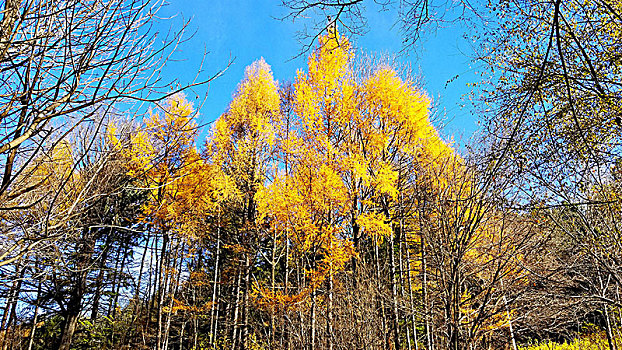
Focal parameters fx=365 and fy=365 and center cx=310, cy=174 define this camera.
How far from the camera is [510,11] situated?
5.54 meters

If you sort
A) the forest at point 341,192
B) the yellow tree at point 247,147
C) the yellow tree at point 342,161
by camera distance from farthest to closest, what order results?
the yellow tree at point 247,147
the yellow tree at point 342,161
the forest at point 341,192

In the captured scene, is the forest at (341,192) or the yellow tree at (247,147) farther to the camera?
the yellow tree at (247,147)

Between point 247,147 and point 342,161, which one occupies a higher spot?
point 247,147

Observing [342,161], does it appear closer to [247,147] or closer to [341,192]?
[341,192]

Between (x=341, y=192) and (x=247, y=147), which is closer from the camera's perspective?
(x=341, y=192)

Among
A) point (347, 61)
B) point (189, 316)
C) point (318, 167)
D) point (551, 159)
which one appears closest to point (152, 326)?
point (189, 316)

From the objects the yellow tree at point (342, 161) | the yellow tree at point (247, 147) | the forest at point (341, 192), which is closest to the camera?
the forest at point (341, 192)

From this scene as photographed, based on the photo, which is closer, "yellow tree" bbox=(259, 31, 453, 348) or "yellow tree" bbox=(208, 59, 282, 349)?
"yellow tree" bbox=(259, 31, 453, 348)

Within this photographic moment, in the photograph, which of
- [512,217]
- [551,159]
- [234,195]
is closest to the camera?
[551,159]

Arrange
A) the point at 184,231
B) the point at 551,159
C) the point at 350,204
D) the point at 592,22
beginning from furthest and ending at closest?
1. the point at 184,231
2. the point at 350,204
3. the point at 551,159
4. the point at 592,22

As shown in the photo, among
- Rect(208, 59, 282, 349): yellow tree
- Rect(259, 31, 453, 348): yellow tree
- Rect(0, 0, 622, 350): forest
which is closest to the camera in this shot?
Rect(0, 0, 622, 350): forest

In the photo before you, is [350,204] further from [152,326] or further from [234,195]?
[152,326]

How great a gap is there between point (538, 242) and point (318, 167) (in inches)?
203

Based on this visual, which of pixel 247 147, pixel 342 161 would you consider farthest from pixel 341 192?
pixel 247 147
